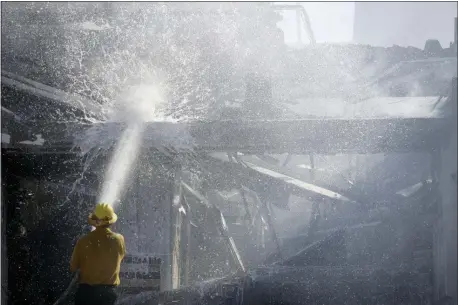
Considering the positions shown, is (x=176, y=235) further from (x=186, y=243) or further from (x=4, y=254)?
(x=4, y=254)

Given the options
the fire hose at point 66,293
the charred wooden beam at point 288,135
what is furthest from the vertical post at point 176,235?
the fire hose at point 66,293

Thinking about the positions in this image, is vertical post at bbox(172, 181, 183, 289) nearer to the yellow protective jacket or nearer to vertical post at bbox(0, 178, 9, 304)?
the yellow protective jacket

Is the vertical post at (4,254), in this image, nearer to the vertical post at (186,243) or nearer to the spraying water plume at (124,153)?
the spraying water plume at (124,153)

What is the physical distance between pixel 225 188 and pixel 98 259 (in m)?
3.01

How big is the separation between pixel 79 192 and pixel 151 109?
1.57 m

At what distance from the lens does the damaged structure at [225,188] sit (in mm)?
5141

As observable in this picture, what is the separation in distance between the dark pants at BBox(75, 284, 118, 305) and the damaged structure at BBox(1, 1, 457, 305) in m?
Answer: 1.19

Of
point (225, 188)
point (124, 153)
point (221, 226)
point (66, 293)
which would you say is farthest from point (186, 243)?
point (124, 153)

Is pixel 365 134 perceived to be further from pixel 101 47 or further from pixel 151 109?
pixel 101 47

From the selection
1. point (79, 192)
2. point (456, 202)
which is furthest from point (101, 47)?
point (456, 202)

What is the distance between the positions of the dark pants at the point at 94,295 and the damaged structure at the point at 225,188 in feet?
3.89

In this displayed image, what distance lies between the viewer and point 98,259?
4.09m

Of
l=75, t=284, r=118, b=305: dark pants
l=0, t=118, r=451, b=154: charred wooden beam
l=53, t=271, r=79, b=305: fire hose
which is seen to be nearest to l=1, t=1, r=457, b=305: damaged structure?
l=0, t=118, r=451, b=154: charred wooden beam

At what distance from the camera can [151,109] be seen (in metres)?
6.40
